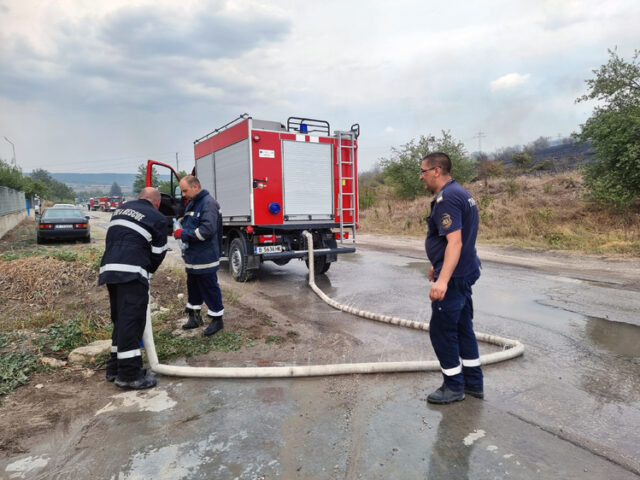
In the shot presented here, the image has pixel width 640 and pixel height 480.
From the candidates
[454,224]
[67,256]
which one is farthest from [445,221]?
[67,256]

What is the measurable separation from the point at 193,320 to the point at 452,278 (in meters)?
3.25

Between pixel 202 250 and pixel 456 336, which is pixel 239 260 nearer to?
pixel 202 250

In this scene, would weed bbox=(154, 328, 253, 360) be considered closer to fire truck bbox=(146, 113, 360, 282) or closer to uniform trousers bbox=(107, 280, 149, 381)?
uniform trousers bbox=(107, 280, 149, 381)

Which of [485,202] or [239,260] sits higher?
[485,202]

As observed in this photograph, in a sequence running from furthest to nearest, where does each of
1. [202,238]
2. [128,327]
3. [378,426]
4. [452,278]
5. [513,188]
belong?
[513,188]
[202,238]
[128,327]
[452,278]
[378,426]

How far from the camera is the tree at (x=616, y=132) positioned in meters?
12.7

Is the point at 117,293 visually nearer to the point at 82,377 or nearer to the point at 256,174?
the point at 82,377

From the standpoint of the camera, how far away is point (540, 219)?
1547 centimetres

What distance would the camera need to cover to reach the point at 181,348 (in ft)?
14.5

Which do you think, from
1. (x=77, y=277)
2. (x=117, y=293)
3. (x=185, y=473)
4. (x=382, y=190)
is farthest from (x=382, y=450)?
(x=382, y=190)

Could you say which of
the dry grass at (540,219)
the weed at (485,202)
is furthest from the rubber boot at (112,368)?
the weed at (485,202)

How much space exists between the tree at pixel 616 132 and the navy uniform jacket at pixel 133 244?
44.8ft

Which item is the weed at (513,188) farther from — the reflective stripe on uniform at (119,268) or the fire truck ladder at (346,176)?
the reflective stripe on uniform at (119,268)

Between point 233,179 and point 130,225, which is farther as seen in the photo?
point 233,179
